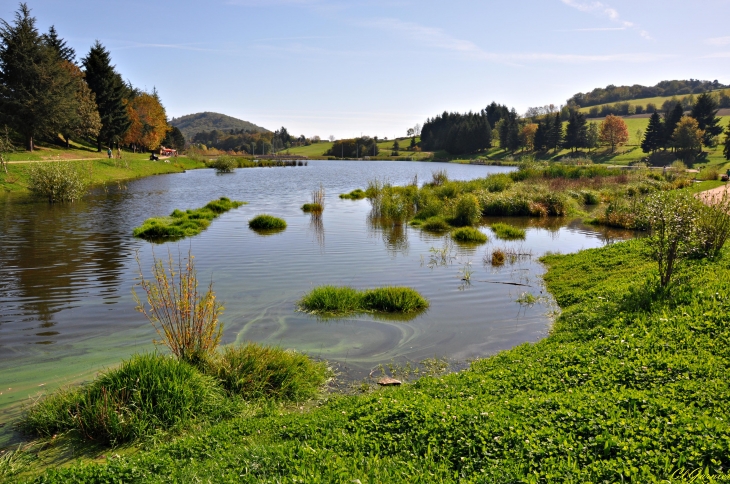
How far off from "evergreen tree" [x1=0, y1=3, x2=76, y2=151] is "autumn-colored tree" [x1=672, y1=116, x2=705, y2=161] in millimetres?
83235

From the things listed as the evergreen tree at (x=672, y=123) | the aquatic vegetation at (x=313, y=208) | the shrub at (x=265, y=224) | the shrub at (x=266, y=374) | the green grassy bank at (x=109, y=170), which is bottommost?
the shrub at (x=266, y=374)

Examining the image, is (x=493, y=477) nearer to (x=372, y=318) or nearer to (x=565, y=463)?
(x=565, y=463)

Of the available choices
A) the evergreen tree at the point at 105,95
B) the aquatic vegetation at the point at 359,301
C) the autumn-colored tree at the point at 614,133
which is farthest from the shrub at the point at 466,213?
the autumn-colored tree at the point at 614,133

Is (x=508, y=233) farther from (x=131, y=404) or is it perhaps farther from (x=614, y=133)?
(x=614, y=133)

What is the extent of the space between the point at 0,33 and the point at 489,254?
5042 cm

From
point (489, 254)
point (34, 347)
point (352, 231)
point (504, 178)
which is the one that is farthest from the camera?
→ point (504, 178)

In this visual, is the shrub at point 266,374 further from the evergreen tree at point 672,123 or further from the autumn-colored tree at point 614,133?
the autumn-colored tree at point 614,133

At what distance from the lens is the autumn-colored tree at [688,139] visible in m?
77.5

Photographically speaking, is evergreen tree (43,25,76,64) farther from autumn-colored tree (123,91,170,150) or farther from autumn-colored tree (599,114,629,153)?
autumn-colored tree (599,114,629,153)

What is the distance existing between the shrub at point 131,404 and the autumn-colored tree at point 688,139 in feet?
294

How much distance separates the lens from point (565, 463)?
4441 mm

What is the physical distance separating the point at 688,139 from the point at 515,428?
8900cm

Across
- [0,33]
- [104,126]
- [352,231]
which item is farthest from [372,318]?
[104,126]

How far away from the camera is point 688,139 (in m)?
77.4
